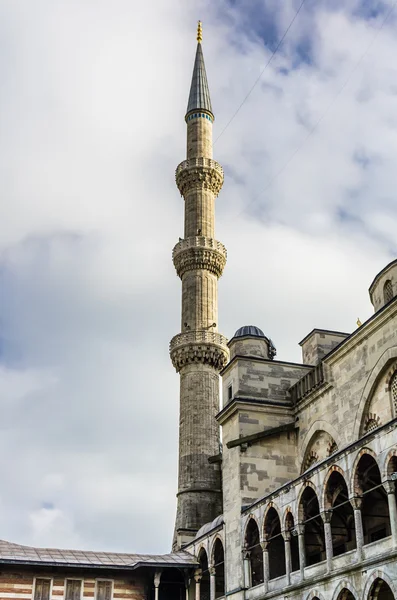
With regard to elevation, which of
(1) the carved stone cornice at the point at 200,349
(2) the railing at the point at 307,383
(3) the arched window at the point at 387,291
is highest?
(1) the carved stone cornice at the point at 200,349

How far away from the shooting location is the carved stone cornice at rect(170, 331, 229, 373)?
36625 millimetres

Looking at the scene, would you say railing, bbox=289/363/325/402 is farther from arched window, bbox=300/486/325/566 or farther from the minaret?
the minaret

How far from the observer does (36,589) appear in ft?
81.5

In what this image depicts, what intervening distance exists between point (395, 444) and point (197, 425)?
65.8 ft

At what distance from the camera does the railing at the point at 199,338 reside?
36719 millimetres


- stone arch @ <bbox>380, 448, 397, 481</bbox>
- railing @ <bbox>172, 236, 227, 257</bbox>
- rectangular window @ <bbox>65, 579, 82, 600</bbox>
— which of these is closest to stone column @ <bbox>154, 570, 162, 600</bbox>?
rectangular window @ <bbox>65, 579, 82, 600</bbox>

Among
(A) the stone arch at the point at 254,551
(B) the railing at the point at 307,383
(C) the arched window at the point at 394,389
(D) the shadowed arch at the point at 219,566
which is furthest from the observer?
(D) the shadowed arch at the point at 219,566

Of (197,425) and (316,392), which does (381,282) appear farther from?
(197,425)

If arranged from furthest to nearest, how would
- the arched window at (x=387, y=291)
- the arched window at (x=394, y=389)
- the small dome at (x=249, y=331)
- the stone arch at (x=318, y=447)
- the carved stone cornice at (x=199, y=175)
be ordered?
the carved stone cornice at (x=199, y=175)
the small dome at (x=249, y=331)
the stone arch at (x=318, y=447)
the arched window at (x=387, y=291)
the arched window at (x=394, y=389)

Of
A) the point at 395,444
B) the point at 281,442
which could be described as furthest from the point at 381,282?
the point at 395,444

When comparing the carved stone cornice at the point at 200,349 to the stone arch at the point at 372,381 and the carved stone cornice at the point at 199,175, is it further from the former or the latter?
the stone arch at the point at 372,381

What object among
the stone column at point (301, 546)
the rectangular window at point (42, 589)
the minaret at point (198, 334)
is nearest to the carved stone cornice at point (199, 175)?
the minaret at point (198, 334)

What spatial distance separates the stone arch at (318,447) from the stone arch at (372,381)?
1627 mm

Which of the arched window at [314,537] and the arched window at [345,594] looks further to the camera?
the arched window at [314,537]
